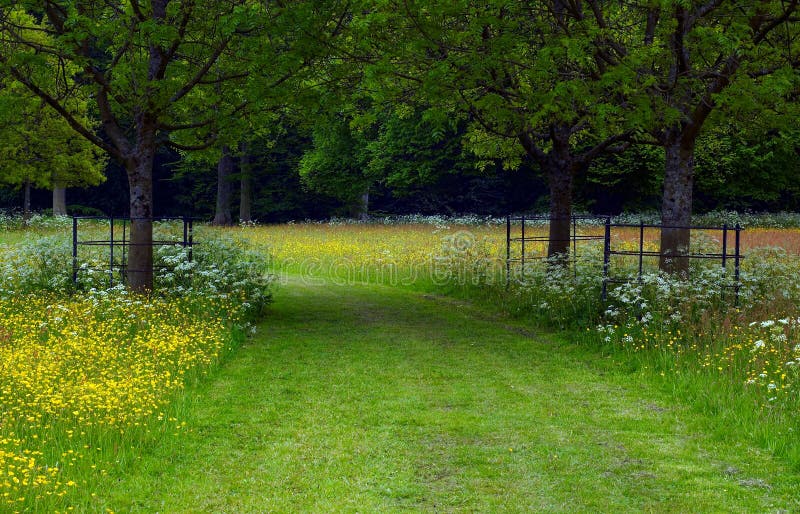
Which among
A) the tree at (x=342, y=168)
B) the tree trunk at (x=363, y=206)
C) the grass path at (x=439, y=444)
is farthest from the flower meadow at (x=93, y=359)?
the tree trunk at (x=363, y=206)

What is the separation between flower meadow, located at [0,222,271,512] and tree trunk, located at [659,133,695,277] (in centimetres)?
840

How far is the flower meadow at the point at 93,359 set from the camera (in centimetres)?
685

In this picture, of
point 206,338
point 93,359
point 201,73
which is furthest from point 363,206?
point 93,359

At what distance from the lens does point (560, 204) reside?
64.9 feet

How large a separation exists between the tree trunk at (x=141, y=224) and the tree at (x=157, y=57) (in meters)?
0.02

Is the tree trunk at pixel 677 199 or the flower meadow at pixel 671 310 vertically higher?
the tree trunk at pixel 677 199

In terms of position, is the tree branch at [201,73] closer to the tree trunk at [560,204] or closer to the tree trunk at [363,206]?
the tree trunk at [560,204]

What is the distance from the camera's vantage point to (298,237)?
3375 centimetres

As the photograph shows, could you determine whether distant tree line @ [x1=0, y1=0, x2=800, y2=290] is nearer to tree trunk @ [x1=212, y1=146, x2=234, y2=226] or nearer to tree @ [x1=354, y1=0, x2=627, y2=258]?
tree @ [x1=354, y1=0, x2=627, y2=258]

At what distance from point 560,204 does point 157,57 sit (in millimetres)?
10319

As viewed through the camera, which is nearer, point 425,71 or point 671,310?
point 671,310

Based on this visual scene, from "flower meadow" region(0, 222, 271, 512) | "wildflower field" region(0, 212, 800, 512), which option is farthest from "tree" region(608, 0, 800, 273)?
"flower meadow" region(0, 222, 271, 512)

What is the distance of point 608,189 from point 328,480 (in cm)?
4255

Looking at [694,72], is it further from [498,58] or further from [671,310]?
[671,310]
